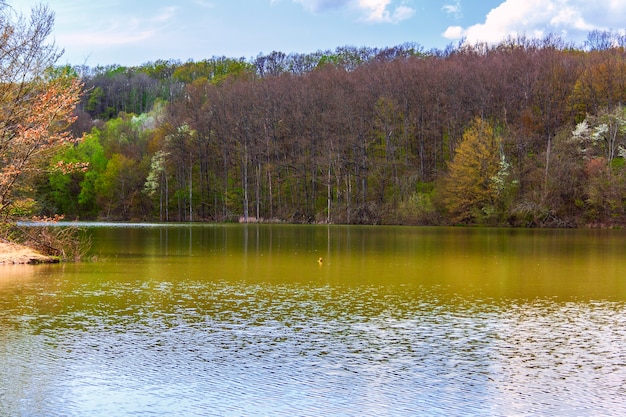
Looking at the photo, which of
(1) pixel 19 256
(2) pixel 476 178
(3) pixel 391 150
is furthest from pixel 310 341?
(3) pixel 391 150

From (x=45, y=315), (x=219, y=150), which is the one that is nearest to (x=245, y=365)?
(x=45, y=315)

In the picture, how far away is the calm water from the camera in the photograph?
9.73 meters

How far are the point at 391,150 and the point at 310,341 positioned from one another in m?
73.3

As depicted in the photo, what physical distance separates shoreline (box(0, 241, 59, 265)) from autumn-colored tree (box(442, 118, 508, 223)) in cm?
5070

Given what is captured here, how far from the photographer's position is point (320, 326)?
14.9 metres

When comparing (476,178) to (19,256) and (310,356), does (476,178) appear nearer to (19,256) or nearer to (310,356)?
(19,256)

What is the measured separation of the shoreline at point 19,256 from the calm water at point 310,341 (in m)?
1.24

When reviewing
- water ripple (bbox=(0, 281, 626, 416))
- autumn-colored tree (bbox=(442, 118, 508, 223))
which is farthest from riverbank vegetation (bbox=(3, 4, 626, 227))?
water ripple (bbox=(0, 281, 626, 416))

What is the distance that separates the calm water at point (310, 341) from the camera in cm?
973

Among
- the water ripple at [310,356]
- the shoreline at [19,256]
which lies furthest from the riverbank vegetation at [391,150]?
the water ripple at [310,356]

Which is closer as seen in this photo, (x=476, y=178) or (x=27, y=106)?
(x=27, y=106)

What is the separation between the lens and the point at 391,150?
280 ft

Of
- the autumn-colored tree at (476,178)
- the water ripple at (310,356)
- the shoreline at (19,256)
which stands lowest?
the water ripple at (310,356)

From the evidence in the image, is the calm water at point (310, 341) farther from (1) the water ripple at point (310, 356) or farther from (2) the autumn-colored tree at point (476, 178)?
(2) the autumn-colored tree at point (476, 178)
